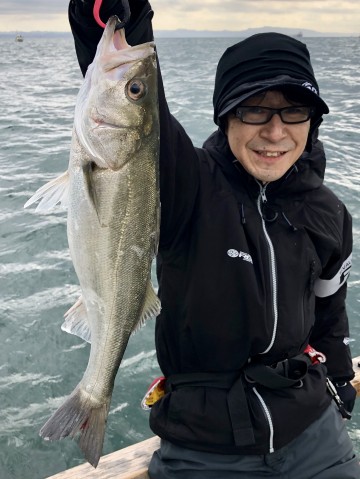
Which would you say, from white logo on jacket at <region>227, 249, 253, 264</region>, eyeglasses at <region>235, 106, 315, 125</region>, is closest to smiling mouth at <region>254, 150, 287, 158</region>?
eyeglasses at <region>235, 106, 315, 125</region>

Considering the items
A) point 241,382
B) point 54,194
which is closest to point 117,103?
point 54,194

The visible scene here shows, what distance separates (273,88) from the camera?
2.32 meters

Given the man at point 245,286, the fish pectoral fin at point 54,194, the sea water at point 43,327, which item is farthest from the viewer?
the sea water at point 43,327

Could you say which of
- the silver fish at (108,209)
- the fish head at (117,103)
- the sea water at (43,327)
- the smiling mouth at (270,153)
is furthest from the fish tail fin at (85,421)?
the sea water at (43,327)

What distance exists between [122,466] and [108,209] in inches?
66.0

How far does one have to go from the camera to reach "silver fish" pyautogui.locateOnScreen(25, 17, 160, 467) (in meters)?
1.80

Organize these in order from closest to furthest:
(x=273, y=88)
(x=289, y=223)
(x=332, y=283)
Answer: (x=273, y=88) < (x=289, y=223) < (x=332, y=283)

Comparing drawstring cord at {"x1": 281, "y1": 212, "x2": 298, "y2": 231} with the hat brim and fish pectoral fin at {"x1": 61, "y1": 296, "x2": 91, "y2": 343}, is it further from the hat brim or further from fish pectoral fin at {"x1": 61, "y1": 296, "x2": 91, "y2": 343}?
fish pectoral fin at {"x1": 61, "y1": 296, "x2": 91, "y2": 343}

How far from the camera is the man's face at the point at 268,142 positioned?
7.95ft

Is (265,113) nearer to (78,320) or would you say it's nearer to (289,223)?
(289,223)

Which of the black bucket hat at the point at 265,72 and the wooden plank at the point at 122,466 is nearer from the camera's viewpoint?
the black bucket hat at the point at 265,72

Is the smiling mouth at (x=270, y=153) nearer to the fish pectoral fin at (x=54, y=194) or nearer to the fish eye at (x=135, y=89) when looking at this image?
the fish eye at (x=135, y=89)

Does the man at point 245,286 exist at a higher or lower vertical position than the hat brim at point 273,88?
lower

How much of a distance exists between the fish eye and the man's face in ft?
2.42
